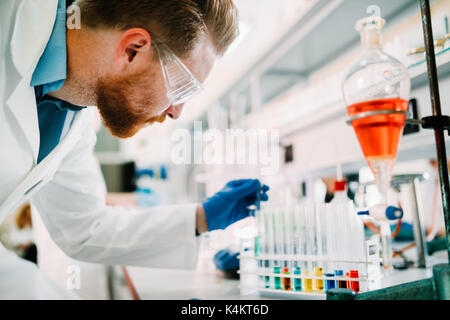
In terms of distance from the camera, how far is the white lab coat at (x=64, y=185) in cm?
74

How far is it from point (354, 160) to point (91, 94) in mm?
1068

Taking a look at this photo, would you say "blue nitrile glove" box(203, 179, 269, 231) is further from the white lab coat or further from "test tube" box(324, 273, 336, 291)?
"test tube" box(324, 273, 336, 291)

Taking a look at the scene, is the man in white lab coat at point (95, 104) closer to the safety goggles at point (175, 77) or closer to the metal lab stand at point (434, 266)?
the safety goggles at point (175, 77)

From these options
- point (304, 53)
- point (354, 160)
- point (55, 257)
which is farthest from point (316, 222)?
point (55, 257)

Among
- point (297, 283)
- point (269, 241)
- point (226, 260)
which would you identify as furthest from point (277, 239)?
point (226, 260)

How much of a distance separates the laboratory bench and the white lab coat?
78mm

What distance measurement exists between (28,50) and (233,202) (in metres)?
0.69

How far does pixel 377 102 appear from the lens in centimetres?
56

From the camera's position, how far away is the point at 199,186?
1.66 m

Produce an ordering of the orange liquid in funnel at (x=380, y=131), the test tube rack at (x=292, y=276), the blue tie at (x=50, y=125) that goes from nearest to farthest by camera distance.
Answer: the orange liquid in funnel at (x=380, y=131) → the test tube rack at (x=292, y=276) → the blue tie at (x=50, y=125)

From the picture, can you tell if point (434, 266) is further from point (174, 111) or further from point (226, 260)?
point (174, 111)

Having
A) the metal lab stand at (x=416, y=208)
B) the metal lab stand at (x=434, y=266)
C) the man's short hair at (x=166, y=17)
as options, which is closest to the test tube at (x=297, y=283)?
the metal lab stand at (x=434, y=266)
